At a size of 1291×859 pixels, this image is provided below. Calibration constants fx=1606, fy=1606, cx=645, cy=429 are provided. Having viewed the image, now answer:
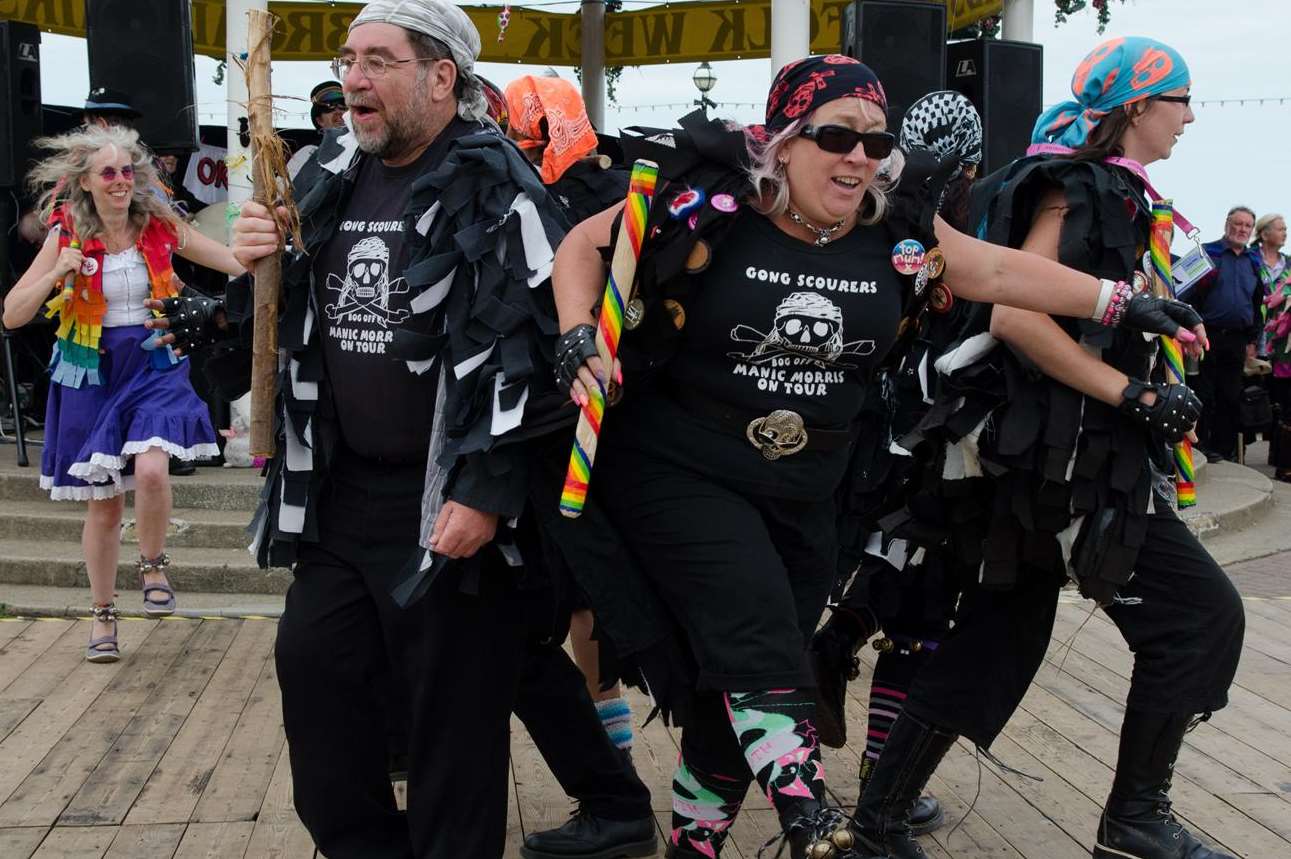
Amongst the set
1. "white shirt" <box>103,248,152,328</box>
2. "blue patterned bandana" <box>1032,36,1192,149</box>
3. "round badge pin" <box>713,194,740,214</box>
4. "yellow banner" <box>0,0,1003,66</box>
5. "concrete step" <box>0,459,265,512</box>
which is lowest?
"concrete step" <box>0,459,265,512</box>

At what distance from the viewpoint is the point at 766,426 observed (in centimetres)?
327

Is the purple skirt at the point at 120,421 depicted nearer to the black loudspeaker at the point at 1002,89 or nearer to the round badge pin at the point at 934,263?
the round badge pin at the point at 934,263

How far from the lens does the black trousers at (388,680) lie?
335cm

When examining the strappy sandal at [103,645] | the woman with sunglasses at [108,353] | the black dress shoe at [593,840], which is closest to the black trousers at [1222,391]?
the woman with sunglasses at [108,353]

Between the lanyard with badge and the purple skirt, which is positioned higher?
the lanyard with badge

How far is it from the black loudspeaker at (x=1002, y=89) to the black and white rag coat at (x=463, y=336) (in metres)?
8.62

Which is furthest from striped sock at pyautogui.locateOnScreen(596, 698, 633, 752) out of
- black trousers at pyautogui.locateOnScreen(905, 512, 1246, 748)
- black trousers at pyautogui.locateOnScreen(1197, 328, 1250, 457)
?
black trousers at pyautogui.locateOnScreen(1197, 328, 1250, 457)

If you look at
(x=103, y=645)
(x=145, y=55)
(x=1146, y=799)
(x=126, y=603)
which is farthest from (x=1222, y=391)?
(x=1146, y=799)

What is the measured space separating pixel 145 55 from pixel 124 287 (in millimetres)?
4153

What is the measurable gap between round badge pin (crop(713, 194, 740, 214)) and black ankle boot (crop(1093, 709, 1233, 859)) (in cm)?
160

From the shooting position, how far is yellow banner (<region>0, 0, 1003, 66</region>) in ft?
55.3

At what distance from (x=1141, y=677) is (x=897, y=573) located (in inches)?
28.3

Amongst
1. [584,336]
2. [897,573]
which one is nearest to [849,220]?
[584,336]

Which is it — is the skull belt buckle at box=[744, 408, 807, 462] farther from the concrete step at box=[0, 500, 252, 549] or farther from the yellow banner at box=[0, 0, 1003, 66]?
the yellow banner at box=[0, 0, 1003, 66]
